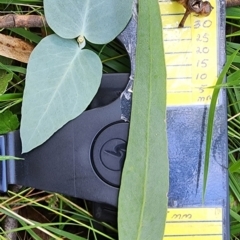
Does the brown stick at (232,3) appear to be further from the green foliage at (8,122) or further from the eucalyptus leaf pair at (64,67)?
the green foliage at (8,122)

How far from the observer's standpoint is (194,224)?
0.97 meters

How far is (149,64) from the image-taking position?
921 mm

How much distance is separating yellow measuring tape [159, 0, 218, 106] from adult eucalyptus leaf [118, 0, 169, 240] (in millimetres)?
51

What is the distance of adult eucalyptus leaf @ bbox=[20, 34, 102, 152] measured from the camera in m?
0.92

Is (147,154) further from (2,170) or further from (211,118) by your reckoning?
(2,170)

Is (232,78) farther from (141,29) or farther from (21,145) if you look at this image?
(21,145)

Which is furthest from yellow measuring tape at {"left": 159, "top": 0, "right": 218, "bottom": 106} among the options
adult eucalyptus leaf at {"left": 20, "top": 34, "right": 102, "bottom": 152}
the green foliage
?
the green foliage

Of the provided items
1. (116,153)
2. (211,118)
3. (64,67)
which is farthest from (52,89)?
(211,118)

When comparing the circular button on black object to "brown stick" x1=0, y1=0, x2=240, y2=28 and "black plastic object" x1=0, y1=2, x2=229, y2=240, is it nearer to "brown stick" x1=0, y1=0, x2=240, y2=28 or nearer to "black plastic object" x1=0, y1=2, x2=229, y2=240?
"black plastic object" x1=0, y1=2, x2=229, y2=240

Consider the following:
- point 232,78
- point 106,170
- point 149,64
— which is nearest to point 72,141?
point 106,170

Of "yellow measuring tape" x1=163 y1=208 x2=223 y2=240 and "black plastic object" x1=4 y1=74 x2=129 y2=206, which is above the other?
"black plastic object" x1=4 y1=74 x2=129 y2=206

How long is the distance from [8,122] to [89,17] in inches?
8.6

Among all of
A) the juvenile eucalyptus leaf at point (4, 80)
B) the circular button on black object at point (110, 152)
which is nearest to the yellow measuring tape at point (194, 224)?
the circular button on black object at point (110, 152)

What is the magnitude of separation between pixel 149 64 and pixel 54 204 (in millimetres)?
303
